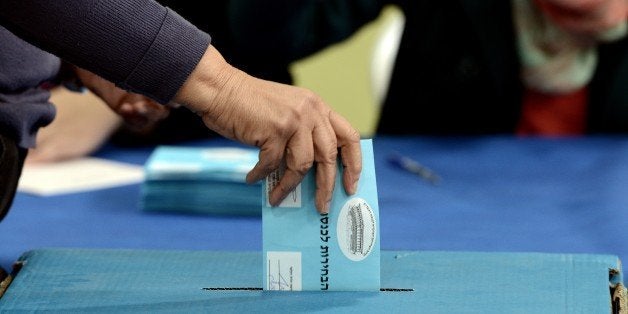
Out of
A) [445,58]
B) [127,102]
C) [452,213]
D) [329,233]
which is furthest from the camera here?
[445,58]

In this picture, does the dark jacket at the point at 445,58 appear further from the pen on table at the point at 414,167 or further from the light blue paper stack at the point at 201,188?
the light blue paper stack at the point at 201,188

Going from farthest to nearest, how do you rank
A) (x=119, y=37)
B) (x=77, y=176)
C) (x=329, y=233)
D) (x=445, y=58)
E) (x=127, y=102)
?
(x=445, y=58)
(x=77, y=176)
(x=127, y=102)
(x=329, y=233)
(x=119, y=37)

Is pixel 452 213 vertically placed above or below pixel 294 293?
above

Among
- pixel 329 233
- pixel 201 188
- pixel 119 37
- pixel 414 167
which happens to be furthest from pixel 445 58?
pixel 119 37

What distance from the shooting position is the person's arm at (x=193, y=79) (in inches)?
46.9

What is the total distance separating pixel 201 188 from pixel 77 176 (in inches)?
14.0

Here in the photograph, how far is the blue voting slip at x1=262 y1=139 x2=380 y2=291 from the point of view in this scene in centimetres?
131

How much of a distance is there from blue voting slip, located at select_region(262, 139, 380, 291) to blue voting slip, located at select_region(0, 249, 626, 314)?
1.2 inches

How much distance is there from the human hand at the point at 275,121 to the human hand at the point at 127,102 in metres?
0.43

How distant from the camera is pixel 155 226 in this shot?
1.82m

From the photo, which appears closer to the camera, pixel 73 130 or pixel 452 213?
pixel 452 213

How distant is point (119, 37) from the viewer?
1207 millimetres

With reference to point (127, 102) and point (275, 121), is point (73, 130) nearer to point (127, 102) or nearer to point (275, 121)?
point (127, 102)

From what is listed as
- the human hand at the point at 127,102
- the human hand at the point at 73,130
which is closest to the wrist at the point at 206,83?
the human hand at the point at 127,102
